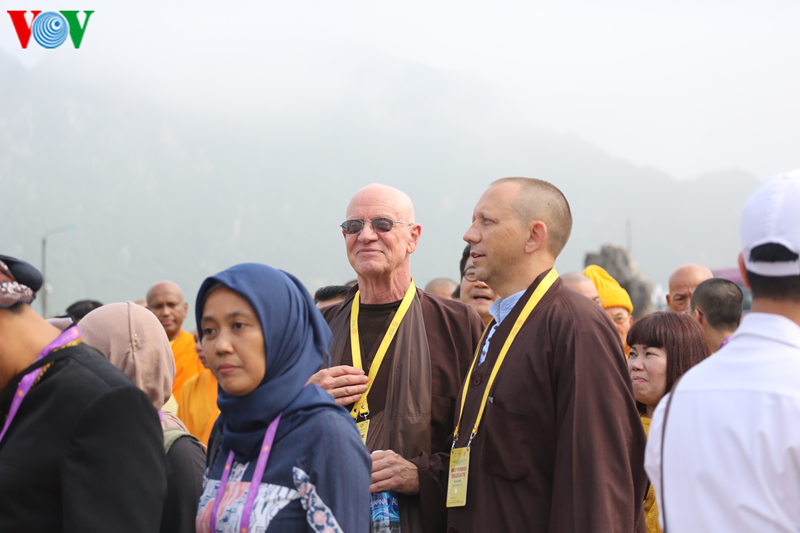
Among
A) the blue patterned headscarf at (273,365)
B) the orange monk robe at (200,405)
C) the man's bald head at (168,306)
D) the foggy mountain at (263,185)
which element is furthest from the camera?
the foggy mountain at (263,185)

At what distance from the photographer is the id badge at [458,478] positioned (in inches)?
110

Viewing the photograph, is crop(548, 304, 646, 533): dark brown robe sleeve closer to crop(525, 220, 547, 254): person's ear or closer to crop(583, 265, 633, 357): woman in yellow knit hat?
crop(525, 220, 547, 254): person's ear

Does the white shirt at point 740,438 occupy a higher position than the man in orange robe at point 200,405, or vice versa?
the white shirt at point 740,438

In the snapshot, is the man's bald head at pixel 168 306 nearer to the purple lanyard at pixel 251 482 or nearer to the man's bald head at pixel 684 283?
the man's bald head at pixel 684 283

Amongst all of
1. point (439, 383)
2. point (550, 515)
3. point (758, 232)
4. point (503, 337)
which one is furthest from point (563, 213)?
point (758, 232)

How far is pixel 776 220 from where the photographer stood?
67.1 inches

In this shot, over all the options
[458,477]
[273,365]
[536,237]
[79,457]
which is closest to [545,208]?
[536,237]

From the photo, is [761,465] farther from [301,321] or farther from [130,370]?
[130,370]

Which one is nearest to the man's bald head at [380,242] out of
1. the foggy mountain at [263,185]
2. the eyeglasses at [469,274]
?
the eyeglasses at [469,274]

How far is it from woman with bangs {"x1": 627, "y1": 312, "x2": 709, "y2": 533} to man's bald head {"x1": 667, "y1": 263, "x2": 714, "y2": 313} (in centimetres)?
228

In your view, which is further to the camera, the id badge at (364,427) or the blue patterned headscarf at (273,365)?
the id badge at (364,427)

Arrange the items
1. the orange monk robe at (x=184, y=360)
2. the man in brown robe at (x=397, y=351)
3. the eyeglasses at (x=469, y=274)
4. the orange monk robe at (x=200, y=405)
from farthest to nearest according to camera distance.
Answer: the orange monk robe at (x=184, y=360)
the orange monk robe at (x=200, y=405)
the eyeglasses at (x=469, y=274)
the man in brown robe at (x=397, y=351)

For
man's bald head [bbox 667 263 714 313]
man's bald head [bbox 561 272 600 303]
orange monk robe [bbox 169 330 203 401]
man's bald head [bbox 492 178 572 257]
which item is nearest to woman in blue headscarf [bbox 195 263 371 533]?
man's bald head [bbox 492 178 572 257]

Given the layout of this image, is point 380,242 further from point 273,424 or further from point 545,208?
point 273,424
